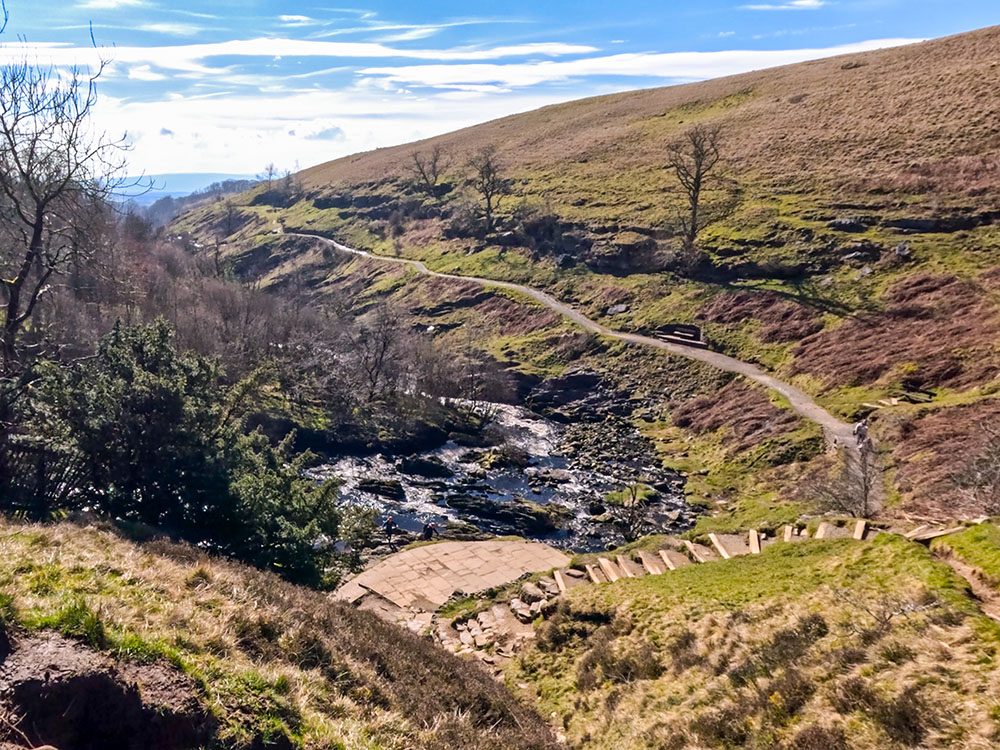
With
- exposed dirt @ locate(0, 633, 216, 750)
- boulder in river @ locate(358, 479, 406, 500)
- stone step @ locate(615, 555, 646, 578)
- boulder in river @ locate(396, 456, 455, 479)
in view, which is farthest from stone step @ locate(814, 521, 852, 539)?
boulder in river @ locate(396, 456, 455, 479)

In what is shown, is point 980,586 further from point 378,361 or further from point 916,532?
point 378,361

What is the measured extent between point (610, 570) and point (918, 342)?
26.4 meters

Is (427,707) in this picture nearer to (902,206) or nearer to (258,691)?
(258,691)

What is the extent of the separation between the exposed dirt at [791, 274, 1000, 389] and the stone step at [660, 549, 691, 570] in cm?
2020

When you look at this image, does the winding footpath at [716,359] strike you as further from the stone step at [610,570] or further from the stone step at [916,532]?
the stone step at [610,570]

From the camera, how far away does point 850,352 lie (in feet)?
118

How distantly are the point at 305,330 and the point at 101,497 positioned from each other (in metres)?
37.7

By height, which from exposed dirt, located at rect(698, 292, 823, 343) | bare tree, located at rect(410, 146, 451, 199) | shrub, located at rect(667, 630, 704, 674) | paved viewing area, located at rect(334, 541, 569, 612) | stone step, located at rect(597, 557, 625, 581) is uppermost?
bare tree, located at rect(410, 146, 451, 199)

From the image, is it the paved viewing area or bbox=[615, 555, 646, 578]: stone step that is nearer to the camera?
bbox=[615, 555, 646, 578]: stone step

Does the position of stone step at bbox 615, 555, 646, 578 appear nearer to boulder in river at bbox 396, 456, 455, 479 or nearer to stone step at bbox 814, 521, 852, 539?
stone step at bbox 814, 521, 852, 539

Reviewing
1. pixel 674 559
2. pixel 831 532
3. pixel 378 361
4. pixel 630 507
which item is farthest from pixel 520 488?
pixel 831 532

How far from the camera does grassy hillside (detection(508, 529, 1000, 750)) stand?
7605 millimetres

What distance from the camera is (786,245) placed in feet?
161

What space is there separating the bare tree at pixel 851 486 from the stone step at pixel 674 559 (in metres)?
4.56
